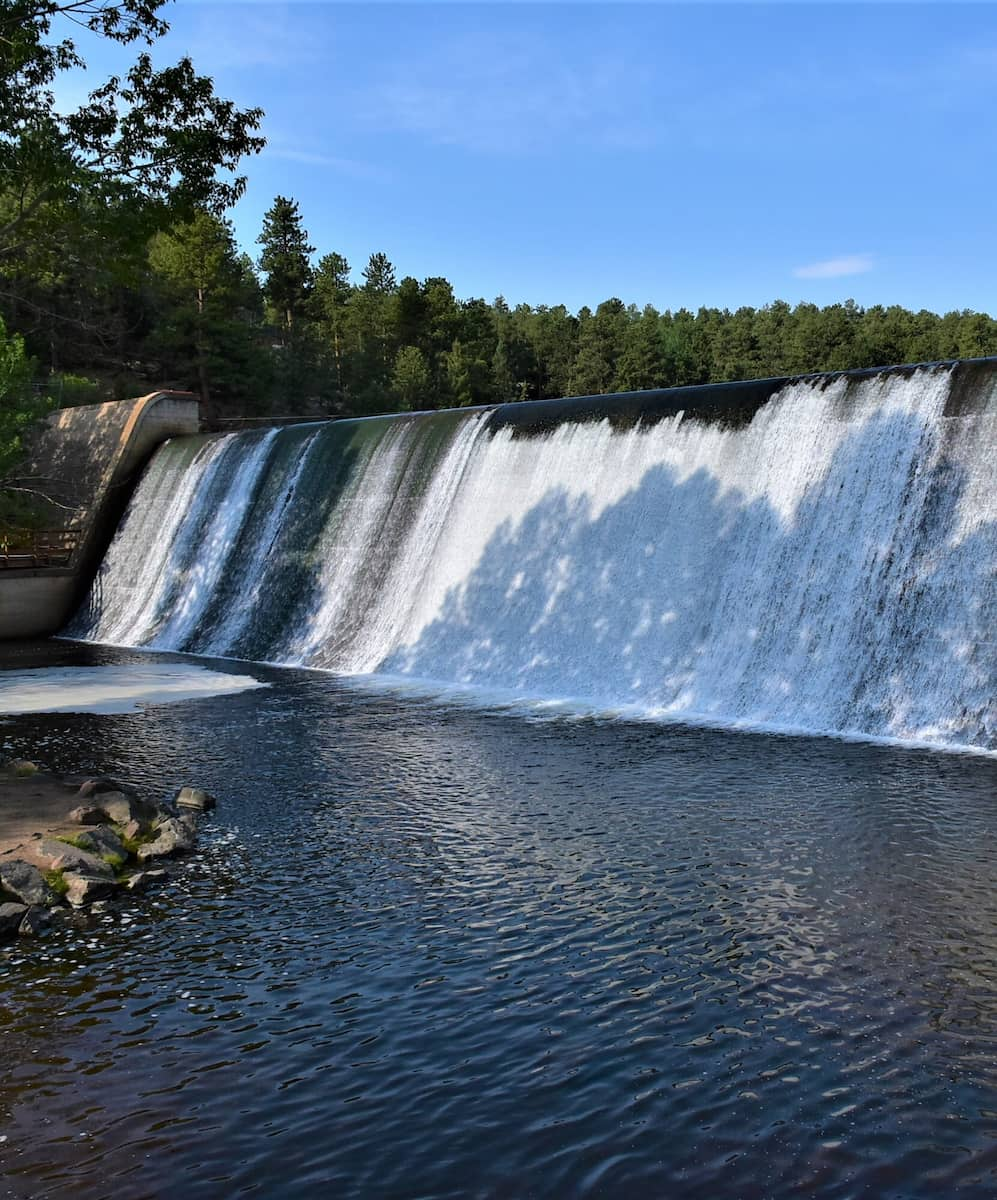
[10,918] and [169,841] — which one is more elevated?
[169,841]

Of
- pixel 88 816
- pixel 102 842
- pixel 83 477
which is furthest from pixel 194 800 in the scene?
pixel 83 477

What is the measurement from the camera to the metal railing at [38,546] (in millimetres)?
27219

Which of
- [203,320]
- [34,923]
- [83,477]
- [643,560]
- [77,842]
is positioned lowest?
[34,923]

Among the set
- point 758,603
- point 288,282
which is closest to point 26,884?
point 758,603

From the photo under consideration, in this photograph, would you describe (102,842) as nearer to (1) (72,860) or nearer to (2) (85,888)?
(1) (72,860)

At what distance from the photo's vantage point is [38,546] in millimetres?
27953

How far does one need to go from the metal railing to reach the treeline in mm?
5575

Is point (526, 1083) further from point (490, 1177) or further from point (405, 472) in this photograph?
point (405, 472)

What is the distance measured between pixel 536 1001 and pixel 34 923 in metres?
3.49

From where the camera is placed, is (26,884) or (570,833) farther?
(570,833)

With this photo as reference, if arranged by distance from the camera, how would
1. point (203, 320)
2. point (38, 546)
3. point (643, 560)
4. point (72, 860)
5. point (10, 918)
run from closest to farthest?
1. point (10, 918)
2. point (72, 860)
3. point (643, 560)
4. point (38, 546)
5. point (203, 320)

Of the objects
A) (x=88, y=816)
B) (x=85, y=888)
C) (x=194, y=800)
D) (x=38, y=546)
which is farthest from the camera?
(x=38, y=546)

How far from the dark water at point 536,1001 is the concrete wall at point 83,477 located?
706 inches

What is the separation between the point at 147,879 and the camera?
319 inches
